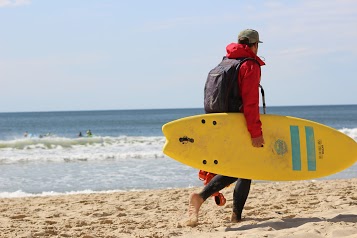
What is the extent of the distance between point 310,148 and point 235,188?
0.69 metres

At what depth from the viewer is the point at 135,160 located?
1403 centimetres

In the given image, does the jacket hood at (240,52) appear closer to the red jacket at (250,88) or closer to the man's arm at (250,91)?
the red jacket at (250,88)

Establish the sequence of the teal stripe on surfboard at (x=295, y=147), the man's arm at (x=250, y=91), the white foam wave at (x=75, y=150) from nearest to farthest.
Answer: the man's arm at (x=250, y=91) → the teal stripe on surfboard at (x=295, y=147) → the white foam wave at (x=75, y=150)

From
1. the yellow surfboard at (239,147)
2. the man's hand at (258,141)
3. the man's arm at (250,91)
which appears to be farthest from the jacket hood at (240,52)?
the man's hand at (258,141)

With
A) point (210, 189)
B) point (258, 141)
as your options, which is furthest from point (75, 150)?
point (258, 141)

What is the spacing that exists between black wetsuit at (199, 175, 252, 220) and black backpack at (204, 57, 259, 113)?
0.54 m

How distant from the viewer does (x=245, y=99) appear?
12.5ft

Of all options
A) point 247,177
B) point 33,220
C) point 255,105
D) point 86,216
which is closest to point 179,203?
point 86,216

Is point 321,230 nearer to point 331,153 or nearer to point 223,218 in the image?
point 331,153

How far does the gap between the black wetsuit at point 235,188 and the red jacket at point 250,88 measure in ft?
1.45

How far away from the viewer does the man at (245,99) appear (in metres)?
3.78

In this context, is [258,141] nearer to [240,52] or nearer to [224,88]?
[224,88]

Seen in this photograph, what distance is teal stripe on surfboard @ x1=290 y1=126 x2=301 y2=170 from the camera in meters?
4.22

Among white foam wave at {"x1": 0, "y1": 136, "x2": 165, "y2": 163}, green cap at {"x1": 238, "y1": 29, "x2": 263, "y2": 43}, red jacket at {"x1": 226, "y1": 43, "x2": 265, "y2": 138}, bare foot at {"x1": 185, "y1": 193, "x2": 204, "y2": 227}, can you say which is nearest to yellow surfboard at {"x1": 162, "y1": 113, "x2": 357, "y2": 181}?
red jacket at {"x1": 226, "y1": 43, "x2": 265, "y2": 138}
